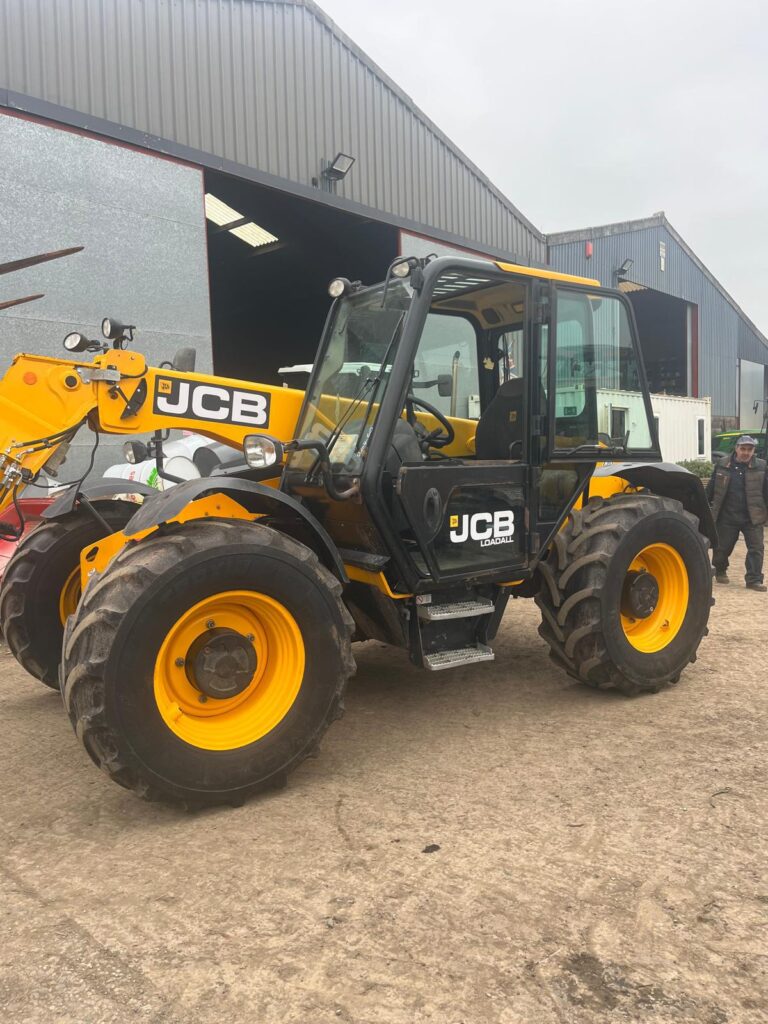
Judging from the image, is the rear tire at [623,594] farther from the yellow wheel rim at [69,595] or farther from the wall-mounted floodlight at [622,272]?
the wall-mounted floodlight at [622,272]

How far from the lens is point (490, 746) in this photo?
372 cm

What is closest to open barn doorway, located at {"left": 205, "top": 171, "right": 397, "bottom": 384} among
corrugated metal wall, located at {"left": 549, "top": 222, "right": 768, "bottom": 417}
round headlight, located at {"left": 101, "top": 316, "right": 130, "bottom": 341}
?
corrugated metal wall, located at {"left": 549, "top": 222, "right": 768, "bottom": 417}

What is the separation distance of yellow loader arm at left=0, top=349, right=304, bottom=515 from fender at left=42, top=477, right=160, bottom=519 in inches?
17.4

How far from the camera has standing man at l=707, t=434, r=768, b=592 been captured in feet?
27.8

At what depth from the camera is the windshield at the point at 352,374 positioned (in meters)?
3.70

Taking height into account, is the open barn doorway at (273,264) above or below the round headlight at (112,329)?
above

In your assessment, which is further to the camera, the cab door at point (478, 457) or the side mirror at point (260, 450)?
the cab door at point (478, 457)

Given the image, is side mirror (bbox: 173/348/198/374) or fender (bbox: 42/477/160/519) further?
fender (bbox: 42/477/160/519)

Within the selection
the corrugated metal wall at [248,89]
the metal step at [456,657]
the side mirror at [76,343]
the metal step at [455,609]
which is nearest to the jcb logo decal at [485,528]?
the metal step at [455,609]

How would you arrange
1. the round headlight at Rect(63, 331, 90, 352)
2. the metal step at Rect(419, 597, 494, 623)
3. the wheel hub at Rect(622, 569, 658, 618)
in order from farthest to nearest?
the wheel hub at Rect(622, 569, 658, 618) < the round headlight at Rect(63, 331, 90, 352) < the metal step at Rect(419, 597, 494, 623)

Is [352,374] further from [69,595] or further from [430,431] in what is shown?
[69,595]

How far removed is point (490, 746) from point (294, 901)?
5.01 feet

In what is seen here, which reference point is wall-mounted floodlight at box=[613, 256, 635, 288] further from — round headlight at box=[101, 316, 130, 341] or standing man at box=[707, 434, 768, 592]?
round headlight at box=[101, 316, 130, 341]

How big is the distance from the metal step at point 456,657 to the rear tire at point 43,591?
209 centimetres
